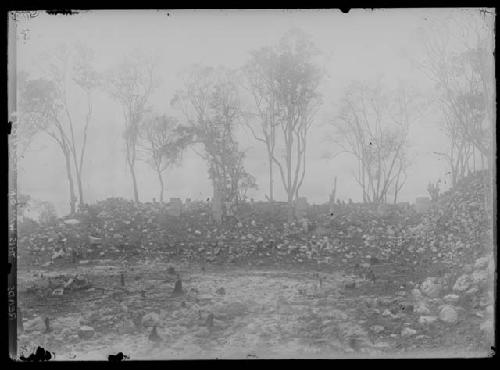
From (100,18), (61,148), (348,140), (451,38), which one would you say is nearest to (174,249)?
(61,148)

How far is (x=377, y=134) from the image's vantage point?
4664 mm

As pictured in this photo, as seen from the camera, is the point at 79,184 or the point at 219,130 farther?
the point at 219,130

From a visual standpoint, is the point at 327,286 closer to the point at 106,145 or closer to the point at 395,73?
the point at 395,73

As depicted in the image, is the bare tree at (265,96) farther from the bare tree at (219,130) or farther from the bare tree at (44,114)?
the bare tree at (44,114)

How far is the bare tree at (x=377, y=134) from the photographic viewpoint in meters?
4.62

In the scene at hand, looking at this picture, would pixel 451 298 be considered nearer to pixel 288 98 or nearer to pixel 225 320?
pixel 225 320

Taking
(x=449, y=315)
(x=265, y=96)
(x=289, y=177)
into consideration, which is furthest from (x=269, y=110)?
(x=449, y=315)

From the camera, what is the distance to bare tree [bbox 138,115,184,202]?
4.60 m

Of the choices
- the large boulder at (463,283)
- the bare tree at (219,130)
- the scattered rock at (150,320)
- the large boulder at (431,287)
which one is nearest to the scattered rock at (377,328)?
the large boulder at (431,287)

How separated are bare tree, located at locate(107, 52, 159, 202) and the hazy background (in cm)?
7

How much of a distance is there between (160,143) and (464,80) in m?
2.99

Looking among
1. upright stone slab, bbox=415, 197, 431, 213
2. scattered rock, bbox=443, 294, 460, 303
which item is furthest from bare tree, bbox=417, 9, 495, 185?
scattered rock, bbox=443, 294, 460, 303

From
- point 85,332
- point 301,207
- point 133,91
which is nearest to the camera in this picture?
point 85,332
